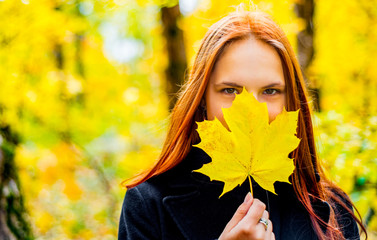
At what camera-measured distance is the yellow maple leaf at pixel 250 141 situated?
1.02 metres

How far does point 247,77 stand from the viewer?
4.31 ft

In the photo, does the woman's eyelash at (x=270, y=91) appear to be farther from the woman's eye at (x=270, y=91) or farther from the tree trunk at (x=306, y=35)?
the tree trunk at (x=306, y=35)

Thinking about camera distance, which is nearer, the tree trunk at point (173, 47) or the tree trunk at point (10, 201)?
the tree trunk at point (10, 201)

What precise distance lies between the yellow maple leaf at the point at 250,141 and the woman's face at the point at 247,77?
0.31 m

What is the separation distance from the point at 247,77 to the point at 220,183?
52cm

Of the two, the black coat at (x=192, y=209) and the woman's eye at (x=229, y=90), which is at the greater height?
the woman's eye at (x=229, y=90)

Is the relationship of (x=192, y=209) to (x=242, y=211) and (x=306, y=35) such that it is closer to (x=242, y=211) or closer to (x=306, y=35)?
(x=242, y=211)

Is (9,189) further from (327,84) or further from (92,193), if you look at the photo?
(92,193)

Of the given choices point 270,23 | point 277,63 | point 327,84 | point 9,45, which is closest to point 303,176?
point 277,63

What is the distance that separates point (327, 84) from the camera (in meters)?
5.66

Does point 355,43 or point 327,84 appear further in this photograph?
point 327,84

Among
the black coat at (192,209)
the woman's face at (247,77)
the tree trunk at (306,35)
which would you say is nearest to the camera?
the woman's face at (247,77)

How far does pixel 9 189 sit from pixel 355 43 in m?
4.64

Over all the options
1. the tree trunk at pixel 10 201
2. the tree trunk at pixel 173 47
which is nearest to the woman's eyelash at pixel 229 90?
the tree trunk at pixel 10 201
